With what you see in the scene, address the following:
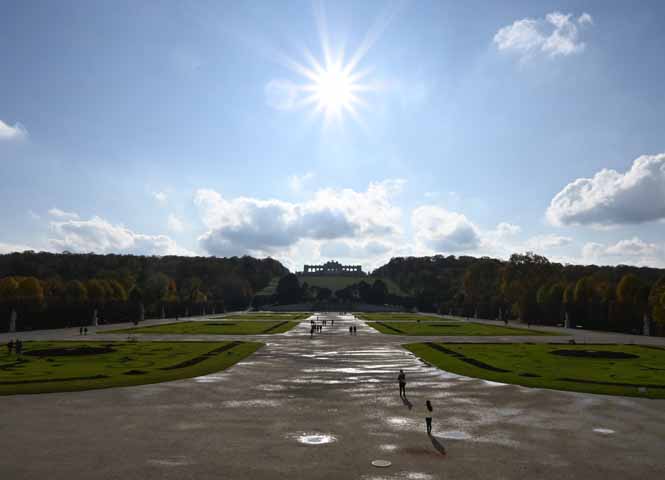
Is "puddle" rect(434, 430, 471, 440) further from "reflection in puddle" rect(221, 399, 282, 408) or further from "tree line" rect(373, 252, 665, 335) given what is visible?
"tree line" rect(373, 252, 665, 335)

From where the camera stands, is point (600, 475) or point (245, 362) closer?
point (600, 475)

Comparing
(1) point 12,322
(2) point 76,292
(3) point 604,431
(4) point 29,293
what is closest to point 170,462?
(3) point 604,431

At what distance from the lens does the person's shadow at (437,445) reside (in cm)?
1720

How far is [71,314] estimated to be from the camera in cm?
8619

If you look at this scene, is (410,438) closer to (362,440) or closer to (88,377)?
(362,440)

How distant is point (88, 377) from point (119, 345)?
69.2 feet

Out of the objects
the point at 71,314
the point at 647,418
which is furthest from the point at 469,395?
the point at 71,314

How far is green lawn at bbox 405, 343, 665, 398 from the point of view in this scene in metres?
29.6

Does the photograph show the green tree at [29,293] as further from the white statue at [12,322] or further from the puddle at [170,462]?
the puddle at [170,462]

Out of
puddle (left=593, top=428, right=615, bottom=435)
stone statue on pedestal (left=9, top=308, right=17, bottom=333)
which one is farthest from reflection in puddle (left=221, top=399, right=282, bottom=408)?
stone statue on pedestal (left=9, top=308, right=17, bottom=333)

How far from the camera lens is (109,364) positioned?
3678 cm

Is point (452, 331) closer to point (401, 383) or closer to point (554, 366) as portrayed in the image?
point (554, 366)

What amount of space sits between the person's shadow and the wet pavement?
0.06 m

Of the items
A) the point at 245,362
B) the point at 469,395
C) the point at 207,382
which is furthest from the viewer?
the point at 245,362
